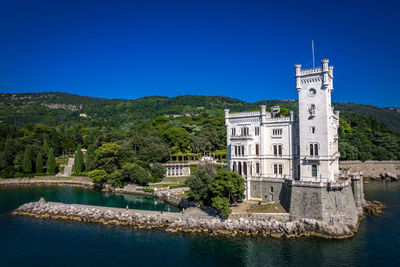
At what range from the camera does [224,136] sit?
7588cm

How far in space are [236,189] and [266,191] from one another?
4908mm

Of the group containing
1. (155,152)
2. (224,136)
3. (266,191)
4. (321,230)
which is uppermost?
(224,136)

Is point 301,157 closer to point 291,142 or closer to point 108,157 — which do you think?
point 291,142

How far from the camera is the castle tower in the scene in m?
32.8

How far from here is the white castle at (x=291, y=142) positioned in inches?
1300

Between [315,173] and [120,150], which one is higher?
[120,150]

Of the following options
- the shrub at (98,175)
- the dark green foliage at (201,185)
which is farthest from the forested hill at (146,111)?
the dark green foliage at (201,185)

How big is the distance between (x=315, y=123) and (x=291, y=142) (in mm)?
4237

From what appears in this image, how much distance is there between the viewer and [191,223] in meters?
32.8

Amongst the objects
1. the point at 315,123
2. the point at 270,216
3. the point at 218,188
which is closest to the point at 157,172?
the point at 218,188

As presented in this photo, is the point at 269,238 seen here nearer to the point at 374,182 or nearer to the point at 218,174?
the point at 218,174

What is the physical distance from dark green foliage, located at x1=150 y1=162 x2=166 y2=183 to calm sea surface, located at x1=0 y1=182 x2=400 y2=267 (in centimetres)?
2288

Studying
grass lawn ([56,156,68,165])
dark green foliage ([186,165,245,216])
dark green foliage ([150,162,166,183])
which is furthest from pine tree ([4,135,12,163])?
dark green foliage ([186,165,245,216])

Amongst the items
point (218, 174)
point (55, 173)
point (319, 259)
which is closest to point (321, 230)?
point (319, 259)
